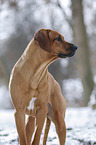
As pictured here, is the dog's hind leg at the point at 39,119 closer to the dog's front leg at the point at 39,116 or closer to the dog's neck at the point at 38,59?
the dog's front leg at the point at 39,116

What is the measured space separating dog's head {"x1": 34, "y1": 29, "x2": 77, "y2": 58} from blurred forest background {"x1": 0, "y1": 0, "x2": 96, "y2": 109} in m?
5.74

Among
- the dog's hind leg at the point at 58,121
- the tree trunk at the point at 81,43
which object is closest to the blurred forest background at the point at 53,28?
the tree trunk at the point at 81,43

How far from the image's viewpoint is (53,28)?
9.42 meters

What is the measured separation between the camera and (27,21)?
9844 mm

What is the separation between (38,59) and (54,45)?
17cm

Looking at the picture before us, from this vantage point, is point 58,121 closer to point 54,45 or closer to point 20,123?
point 20,123

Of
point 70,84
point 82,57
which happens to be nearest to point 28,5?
point 82,57

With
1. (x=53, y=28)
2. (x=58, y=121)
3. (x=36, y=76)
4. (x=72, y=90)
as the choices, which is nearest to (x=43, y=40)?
(x=36, y=76)

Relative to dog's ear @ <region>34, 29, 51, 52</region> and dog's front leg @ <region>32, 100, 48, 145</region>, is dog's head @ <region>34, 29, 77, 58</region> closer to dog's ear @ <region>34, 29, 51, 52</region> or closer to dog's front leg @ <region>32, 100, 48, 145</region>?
dog's ear @ <region>34, 29, 51, 52</region>

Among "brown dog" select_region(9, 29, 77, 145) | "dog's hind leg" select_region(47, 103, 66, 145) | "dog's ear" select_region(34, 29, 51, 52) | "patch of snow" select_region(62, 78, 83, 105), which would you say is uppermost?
"dog's ear" select_region(34, 29, 51, 52)

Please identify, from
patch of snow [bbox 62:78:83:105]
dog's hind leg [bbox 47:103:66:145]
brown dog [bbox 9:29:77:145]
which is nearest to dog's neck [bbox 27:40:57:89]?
brown dog [bbox 9:29:77:145]

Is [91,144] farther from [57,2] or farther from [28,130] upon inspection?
[57,2]

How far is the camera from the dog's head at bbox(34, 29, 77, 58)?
1.79m

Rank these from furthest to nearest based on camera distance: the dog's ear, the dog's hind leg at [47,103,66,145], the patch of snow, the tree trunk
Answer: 1. the patch of snow
2. the tree trunk
3. the dog's hind leg at [47,103,66,145]
4. the dog's ear
